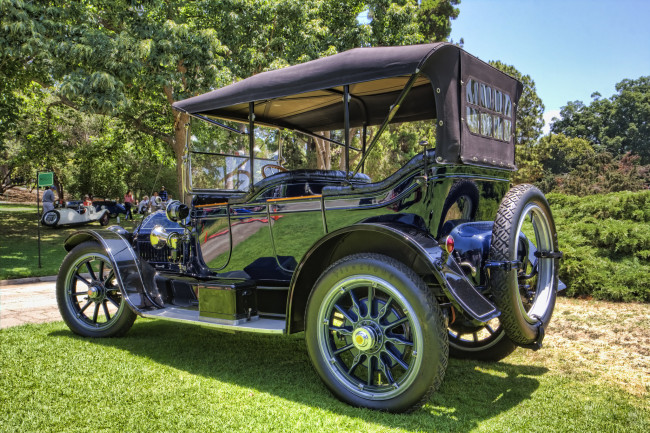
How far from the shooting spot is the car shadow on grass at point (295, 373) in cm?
291

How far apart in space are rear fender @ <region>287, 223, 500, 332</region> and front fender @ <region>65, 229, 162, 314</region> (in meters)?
1.67

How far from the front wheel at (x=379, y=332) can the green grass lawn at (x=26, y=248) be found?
23.6 feet

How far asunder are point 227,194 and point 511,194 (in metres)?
2.73

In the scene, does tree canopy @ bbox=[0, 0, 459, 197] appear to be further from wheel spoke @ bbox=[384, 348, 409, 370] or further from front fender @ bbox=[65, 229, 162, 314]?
wheel spoke @ bbox=[384, 348, 409, 370]

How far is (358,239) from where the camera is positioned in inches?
133

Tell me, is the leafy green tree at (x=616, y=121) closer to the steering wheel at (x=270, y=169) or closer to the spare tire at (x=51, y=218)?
the spare tire at (x=51, y=218)

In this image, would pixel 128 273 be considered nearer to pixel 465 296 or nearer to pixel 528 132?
pixel 465 296

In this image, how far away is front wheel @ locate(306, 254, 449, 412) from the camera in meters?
2.74

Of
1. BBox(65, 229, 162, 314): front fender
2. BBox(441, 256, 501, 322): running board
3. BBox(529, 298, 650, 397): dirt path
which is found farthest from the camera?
BBox(65, 229, 162, 314): front fender

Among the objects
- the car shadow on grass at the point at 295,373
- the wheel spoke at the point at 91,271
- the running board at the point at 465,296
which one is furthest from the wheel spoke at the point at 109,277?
the running board at the point at 465,296

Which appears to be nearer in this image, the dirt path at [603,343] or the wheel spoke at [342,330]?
the wheel spoke at [342,330]

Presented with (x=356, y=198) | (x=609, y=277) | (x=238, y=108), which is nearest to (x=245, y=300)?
(x=356, y=198)

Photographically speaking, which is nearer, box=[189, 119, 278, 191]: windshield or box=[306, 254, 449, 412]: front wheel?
box=[306, 254, 449, 412]: front wheel

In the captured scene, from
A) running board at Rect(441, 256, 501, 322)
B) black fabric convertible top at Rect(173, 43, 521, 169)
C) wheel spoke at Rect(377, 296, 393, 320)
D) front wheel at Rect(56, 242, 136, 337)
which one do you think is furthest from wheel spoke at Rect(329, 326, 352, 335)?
front wheel at Rect(56, 242, 136, 337)
